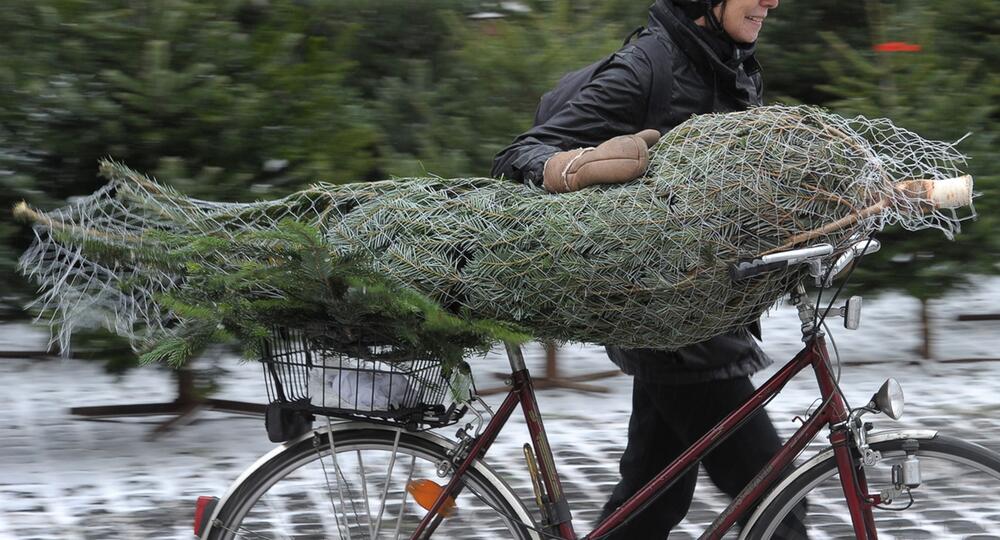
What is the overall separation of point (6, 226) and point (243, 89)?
3.46 ft

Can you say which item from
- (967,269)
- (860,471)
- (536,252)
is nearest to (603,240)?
(536,252)

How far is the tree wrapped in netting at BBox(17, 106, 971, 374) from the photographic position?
8.41 feet

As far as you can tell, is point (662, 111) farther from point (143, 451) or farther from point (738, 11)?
point (143, 451)

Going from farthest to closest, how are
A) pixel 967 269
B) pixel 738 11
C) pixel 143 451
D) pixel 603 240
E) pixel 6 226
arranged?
1. pixel 967 269
2. pixel 143 451
3. pixel 6 226
4. pixel 738 11
5. pixel 603 240

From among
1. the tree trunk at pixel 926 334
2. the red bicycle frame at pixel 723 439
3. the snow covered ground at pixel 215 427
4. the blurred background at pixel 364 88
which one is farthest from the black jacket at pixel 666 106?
the tree trunk at pixel 926 334

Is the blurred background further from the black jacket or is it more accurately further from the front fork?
the front fork

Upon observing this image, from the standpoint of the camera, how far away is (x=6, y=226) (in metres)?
4.81

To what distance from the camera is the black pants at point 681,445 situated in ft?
10.2

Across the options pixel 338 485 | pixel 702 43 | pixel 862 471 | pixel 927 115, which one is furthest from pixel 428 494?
pixel 927 115

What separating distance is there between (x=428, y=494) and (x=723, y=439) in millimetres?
713

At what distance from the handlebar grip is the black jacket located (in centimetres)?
53

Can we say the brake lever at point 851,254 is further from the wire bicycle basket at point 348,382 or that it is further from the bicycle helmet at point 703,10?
the wire bicycle basket at point 348,382

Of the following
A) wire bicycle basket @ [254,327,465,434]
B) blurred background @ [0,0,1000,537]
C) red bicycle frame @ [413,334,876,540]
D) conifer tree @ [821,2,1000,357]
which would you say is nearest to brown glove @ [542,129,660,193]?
red bicycle frame @ [413,334,876,540]

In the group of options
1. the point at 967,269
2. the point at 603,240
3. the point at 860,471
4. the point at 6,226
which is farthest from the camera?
the point at 967,269
